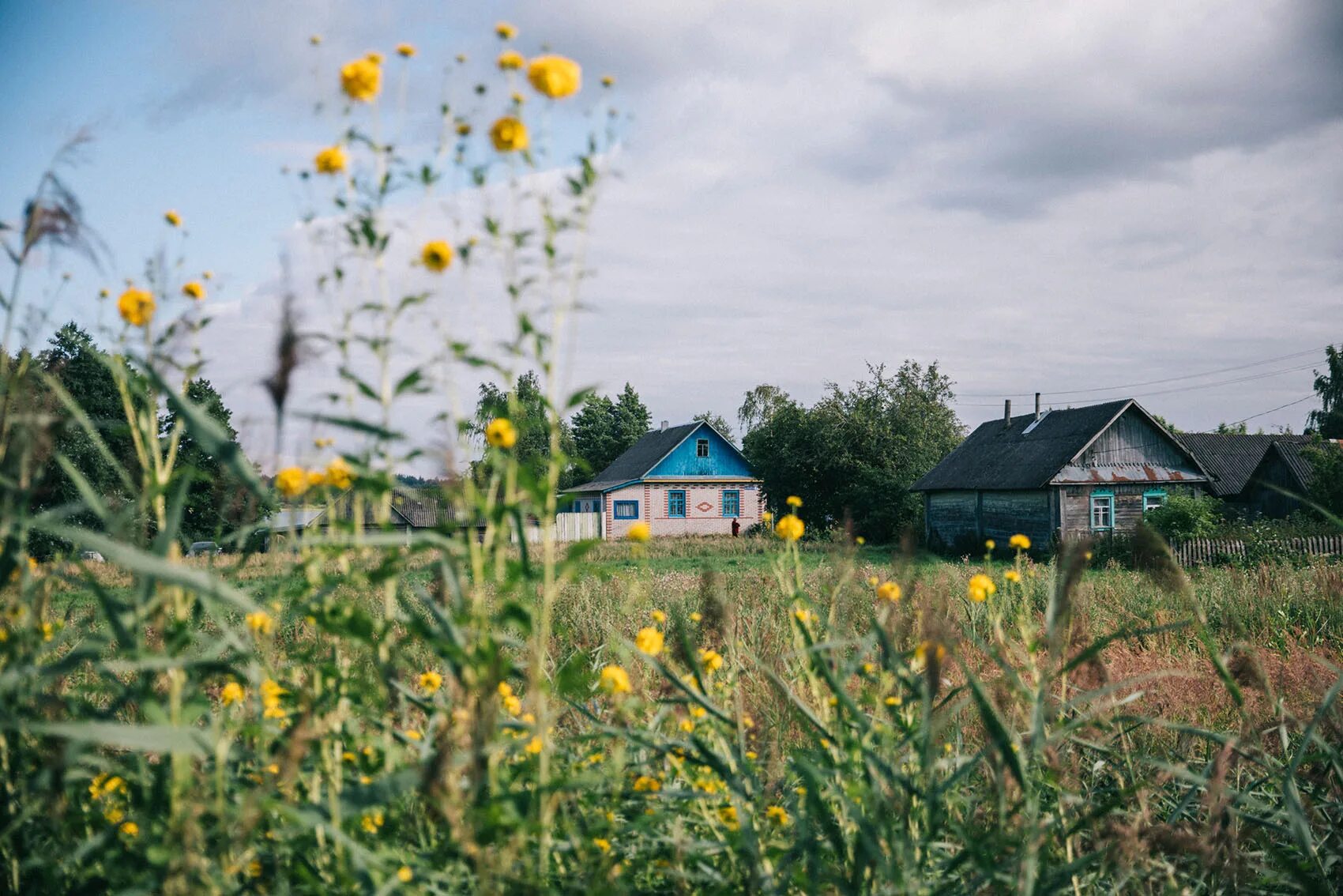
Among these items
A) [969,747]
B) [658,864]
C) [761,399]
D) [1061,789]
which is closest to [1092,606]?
[969,747]

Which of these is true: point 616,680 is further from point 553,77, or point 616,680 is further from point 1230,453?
point 1230,453

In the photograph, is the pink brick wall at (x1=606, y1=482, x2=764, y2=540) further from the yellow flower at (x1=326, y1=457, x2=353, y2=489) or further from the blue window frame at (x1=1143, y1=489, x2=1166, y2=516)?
the yellow flower at (x1=326, y1=457, x2=353, y2=489)

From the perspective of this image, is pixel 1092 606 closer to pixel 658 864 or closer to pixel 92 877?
pixel 658 864

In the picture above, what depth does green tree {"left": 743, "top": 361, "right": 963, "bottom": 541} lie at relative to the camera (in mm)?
34906

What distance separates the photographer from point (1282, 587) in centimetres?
727

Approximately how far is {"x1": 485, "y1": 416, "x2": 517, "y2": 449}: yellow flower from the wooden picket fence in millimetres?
18376

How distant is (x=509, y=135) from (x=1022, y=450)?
28673 mm

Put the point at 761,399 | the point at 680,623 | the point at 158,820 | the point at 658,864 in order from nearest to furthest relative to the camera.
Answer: the point at 158,820 → the point at 680,623 → the point at 658,864 → the point at 761,399

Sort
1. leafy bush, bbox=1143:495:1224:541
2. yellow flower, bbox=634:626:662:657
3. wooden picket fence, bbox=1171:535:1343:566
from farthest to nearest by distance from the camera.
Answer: leafy bush, bbox=1143:495:1224:541 < wooden picket fence, bbox=1171:535:1343:566 < yellow flower, bbox=634:626:662:657

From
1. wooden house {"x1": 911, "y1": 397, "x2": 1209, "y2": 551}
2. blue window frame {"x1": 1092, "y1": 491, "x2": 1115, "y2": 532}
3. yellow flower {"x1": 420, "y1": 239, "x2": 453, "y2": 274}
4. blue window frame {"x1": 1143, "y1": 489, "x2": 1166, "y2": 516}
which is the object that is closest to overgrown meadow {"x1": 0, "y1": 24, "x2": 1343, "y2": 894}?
yellow flower {"x1": 420, "y1": 239, "x2": 453, "y2": 274}

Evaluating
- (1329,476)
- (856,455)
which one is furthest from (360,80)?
(856,455)

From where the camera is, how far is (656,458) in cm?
3897

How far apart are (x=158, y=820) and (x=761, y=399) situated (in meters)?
50.6

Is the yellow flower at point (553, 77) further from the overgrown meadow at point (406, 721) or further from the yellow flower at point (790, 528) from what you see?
the yellow flower at point (790, 528)
